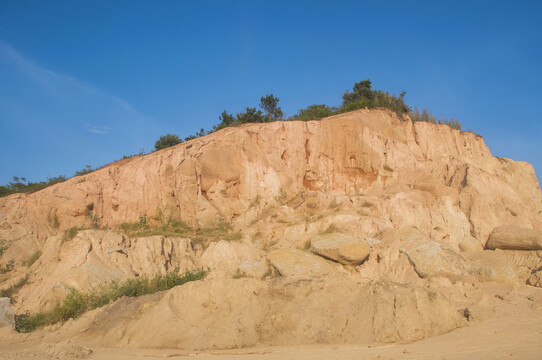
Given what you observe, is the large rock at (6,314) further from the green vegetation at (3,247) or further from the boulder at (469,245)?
the boulder at (469,245)

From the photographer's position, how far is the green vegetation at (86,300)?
11.0 m

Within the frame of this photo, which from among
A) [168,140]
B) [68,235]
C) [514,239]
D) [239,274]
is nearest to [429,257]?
[514,239]

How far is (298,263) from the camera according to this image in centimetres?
1273

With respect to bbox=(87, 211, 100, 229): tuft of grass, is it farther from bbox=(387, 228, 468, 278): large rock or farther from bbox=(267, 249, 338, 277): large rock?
bbox=(387, 228, 468, 278): large rock

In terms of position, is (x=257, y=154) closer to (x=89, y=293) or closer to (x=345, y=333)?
(x=89, y=293)

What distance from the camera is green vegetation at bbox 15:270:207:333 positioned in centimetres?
1102

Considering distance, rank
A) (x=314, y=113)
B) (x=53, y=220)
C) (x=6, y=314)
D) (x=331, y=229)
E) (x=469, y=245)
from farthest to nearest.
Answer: (x=314, y=113) < (x=53, y=220) < (x=469, y=245) < (x=331, y=229) < (x=6, y=314)

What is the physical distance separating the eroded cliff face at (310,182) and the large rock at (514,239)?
2.07ft

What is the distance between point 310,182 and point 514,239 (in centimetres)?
851

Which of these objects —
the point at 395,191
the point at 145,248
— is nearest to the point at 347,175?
the point at 395,191

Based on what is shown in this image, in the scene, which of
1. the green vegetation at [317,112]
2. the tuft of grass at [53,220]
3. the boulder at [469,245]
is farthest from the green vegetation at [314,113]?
the tuft of grass at [53,220]

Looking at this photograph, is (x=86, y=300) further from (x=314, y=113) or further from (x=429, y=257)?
(x=314, y=113)

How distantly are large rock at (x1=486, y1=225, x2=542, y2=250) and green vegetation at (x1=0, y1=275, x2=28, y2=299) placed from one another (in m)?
15.8

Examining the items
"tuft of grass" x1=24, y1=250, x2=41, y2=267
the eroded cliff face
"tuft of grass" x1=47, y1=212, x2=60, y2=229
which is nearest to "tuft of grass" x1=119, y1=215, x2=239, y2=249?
the eroded cliff face
